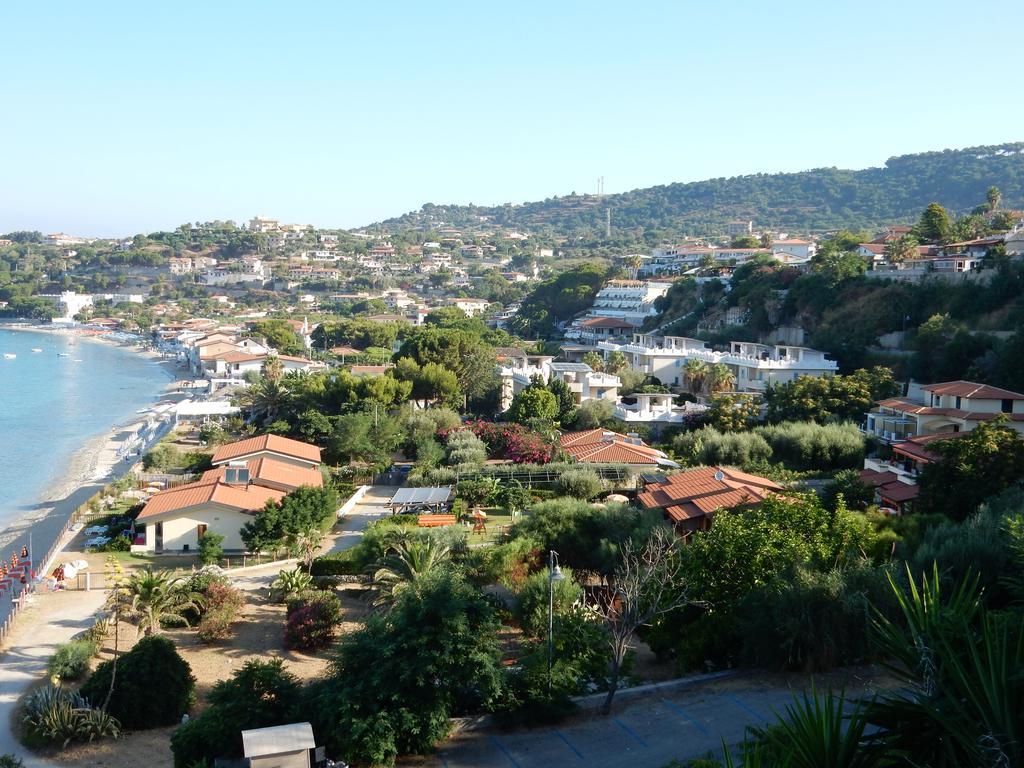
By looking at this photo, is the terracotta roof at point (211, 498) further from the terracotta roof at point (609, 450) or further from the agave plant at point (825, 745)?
the agave plant at point (825, 745)

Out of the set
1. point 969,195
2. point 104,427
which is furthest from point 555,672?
point 969,195

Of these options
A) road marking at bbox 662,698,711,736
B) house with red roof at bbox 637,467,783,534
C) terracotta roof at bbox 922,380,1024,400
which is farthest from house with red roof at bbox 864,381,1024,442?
road marking at bbox 662,698,711,736

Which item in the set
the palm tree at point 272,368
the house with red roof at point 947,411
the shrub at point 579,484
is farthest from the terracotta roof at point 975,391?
the palm tree at point 272,368

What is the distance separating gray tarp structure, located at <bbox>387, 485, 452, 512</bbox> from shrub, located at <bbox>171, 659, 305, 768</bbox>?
483 inches

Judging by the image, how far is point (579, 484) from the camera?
2473cm

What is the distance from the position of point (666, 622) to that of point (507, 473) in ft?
41.9

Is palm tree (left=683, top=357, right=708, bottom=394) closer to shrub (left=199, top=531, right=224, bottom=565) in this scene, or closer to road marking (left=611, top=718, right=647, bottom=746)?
shrub (left=199, top=531, right=224, bottom=565)

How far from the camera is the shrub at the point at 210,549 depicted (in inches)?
816

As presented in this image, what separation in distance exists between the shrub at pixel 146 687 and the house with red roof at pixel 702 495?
9792 mm

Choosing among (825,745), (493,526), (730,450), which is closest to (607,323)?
(730,450)

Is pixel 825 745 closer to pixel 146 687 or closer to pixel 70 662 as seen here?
pixel 146 687

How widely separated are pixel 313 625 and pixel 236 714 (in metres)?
4.56

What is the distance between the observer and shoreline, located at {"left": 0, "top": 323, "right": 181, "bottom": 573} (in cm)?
2555

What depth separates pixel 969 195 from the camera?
17062 cm
